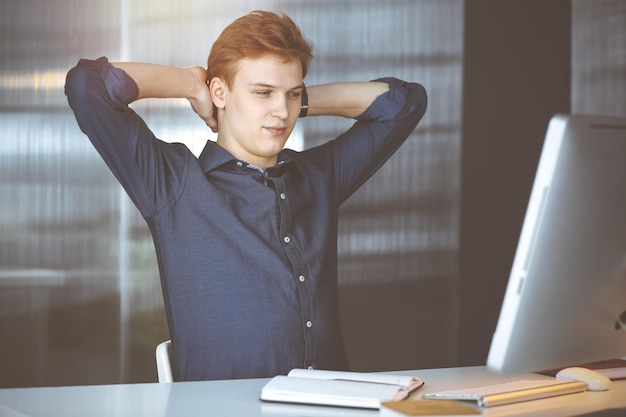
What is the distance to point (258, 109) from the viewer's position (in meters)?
2.81

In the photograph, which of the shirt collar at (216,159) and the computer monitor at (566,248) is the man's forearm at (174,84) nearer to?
the shirt collar at (216,159)

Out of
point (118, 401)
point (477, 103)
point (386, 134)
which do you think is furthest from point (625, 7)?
point (118, 401)

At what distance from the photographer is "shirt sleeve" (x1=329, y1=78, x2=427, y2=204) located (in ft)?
9.62

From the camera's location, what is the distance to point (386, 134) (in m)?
3.01

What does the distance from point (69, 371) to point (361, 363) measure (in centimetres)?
125

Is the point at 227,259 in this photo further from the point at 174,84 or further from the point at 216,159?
the point at 174,84

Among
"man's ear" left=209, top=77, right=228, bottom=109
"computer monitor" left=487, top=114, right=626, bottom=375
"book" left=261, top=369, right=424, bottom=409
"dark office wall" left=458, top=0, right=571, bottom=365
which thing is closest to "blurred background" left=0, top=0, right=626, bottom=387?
"dark office wall" left=458, top=0, right=571, bottom=365

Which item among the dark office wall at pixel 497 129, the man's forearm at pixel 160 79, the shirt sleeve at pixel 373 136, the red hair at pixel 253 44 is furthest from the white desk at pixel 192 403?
the dark office wall at pixel 497 129

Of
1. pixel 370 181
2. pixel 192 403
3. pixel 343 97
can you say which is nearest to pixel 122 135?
pixel 343 97

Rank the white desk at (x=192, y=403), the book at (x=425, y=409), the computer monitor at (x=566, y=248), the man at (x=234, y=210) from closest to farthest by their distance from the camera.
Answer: the computer monitor at (x=566, y=248)
the book at (x=425, y=409)
the white desk at (x=192, y=403)
the man at (x=234, y=210)

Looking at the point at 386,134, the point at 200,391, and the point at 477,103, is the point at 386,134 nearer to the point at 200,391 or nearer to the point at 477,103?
the point at 477,103

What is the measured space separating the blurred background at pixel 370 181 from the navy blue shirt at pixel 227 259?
37 centimetres

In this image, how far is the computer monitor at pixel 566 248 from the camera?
44.9 inches

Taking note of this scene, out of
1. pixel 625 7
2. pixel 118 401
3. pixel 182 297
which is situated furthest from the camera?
pixel 625 7
